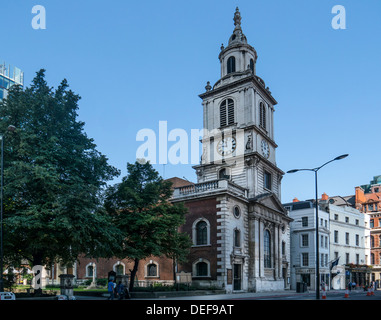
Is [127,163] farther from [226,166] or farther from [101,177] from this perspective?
[226,166]

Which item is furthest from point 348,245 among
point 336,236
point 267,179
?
point 267,179

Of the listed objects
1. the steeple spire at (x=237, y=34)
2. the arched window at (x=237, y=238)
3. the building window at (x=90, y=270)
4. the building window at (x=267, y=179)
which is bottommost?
the building window at (x=90, y=270)

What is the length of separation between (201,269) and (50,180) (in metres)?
19.2

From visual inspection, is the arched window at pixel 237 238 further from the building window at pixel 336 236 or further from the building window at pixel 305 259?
the building window at pixel 336 236

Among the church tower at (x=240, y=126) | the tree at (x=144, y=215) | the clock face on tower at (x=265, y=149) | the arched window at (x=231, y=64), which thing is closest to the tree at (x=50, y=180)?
the tree at (x=144, y=215)

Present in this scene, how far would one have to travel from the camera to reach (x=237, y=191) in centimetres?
4200

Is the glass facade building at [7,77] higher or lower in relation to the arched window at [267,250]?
higher

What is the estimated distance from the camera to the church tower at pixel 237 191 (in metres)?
39.1

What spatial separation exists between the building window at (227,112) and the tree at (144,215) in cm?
1708

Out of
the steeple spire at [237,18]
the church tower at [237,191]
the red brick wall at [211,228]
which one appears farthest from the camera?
the steeple spire at [237,18]

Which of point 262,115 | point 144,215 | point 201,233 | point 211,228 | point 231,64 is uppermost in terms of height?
point 231,64

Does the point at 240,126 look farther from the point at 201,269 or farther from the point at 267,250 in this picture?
the point at 201,269

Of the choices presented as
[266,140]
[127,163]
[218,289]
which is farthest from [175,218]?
[266,140]
